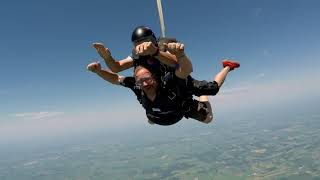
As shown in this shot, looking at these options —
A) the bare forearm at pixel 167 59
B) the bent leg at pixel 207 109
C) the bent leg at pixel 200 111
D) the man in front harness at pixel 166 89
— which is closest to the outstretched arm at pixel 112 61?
the man in front harness at pixel 166 89

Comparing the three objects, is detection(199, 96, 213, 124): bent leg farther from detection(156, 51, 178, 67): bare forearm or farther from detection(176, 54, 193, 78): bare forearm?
detection(156, 51, 178, 67): bare forearm

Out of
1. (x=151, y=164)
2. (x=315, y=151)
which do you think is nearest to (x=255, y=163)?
(x=315, y=151)

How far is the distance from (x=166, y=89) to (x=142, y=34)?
2.98 ft

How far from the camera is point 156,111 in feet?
15.0

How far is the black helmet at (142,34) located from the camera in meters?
3.82

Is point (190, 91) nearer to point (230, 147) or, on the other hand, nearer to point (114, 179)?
point (114, 179)

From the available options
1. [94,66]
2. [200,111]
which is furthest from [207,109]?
[94,66]

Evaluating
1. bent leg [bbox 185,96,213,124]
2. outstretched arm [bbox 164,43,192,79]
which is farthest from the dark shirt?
bent leg [bbox 185,96,213,124]

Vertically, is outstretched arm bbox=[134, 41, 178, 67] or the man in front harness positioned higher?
outstretched arm bbox=[134, 41, 178, 67]

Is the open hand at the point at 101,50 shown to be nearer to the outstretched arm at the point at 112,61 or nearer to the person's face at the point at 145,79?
the outstretched arm at the point at 112,61

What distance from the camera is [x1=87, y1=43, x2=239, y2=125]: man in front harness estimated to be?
13.9ft

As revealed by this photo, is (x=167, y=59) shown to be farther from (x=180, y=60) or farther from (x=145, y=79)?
(x=145, y=79)

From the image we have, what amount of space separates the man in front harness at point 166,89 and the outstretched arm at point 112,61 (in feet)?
0.64

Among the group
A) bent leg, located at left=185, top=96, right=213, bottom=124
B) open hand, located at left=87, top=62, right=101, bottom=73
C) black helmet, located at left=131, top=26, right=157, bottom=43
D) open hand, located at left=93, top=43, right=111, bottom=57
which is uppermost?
black helmet, located at left=131, top=26, right=157, bottom=43
